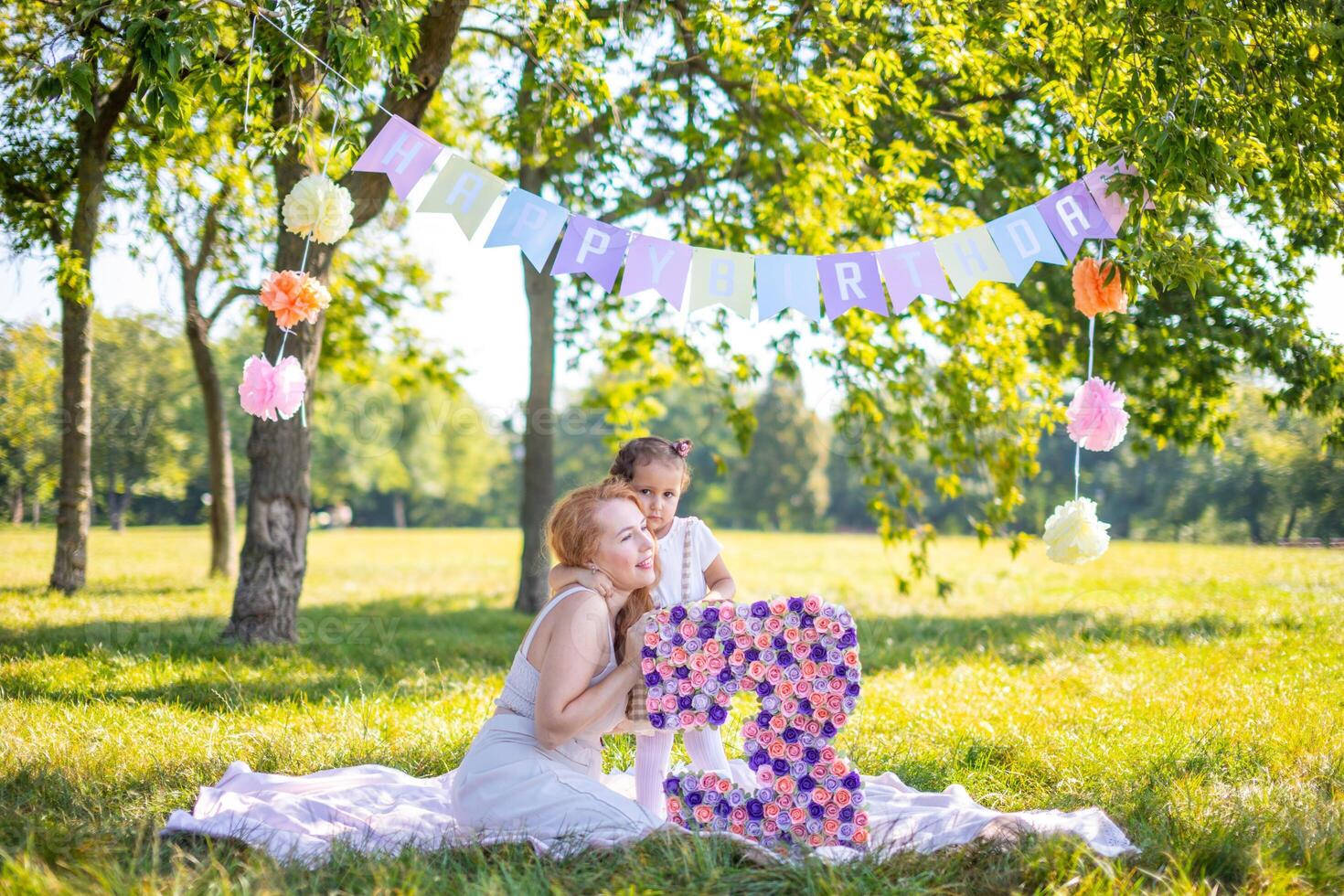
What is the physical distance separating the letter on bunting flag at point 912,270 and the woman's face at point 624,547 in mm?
1686

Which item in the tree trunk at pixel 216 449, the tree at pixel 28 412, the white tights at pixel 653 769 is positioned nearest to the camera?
the white tights at pixel 653 769

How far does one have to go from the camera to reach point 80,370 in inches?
343

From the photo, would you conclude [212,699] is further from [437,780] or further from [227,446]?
[227,446]

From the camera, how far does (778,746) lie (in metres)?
3.21

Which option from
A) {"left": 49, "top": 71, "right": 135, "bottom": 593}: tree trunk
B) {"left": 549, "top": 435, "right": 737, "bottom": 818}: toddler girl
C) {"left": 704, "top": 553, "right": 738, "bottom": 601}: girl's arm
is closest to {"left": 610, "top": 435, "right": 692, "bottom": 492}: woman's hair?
{"left": 549, "top": 435, "right": 737, "bottom": 818}: toddler girl

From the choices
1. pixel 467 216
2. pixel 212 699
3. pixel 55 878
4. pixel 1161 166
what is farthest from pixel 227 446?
pixel 1161 166

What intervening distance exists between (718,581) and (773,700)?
3.60ft

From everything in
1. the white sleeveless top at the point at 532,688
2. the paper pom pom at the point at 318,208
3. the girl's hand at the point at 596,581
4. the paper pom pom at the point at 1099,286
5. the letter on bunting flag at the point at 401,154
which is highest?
the letter on bunting flag at the point at 401,154

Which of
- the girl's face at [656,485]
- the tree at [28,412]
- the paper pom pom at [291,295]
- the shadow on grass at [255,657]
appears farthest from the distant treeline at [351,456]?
the paper pom pom at [291,295]

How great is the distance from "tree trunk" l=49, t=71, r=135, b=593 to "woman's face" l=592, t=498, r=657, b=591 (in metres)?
6.06

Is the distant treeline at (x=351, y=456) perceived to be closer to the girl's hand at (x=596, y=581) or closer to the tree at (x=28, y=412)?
the tree at (x=28, y=412)

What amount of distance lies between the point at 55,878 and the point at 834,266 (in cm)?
342

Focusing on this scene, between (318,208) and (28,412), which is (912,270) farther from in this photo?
(28,412)

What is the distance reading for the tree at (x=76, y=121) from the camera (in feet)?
11.7
